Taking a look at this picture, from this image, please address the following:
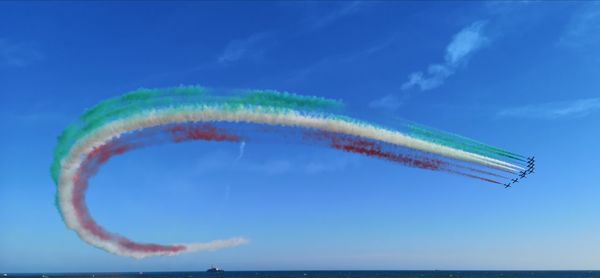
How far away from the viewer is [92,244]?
4981cm

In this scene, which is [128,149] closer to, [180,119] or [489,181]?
[180,119]

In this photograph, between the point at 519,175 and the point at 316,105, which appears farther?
the point at 519,175

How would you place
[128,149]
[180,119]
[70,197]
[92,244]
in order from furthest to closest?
[92,244] → [70,197] → [128,149] → [180,119]

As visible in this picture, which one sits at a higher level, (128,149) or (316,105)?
(316,105)

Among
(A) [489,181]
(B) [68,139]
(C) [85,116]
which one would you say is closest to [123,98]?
(C) [85,116]

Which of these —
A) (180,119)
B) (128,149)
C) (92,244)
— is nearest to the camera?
(180,119)

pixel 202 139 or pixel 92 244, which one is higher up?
pixel 202 139

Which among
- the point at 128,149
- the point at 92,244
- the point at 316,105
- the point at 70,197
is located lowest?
the point at 92,244

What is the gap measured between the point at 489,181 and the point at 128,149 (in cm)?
3357

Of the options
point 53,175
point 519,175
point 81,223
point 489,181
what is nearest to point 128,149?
point 53,175

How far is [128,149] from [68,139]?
4876mm

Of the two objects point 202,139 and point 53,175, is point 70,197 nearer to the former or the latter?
point 53,175

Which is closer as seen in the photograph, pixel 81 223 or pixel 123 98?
pixel 123 98

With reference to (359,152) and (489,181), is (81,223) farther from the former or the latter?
Result: (489,181)
